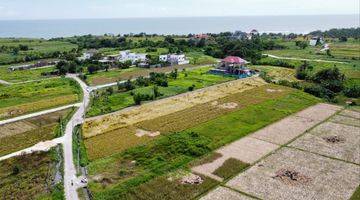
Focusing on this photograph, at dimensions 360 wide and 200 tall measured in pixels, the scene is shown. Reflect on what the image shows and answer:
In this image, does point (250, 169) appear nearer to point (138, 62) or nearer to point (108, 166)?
point (108, 166)

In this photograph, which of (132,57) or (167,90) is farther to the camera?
(132,57)

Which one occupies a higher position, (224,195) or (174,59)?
(174,59)

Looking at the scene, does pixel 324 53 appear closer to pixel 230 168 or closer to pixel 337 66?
pixel 337 66

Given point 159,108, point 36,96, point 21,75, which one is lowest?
point 159,108

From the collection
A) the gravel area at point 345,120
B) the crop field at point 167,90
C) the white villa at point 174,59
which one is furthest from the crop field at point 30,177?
the white villa at point 174,59

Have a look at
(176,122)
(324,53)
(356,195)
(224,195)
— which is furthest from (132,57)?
(356,195)

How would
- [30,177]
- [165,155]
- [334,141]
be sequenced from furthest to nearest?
[334,141], [165,155], [30,177]
